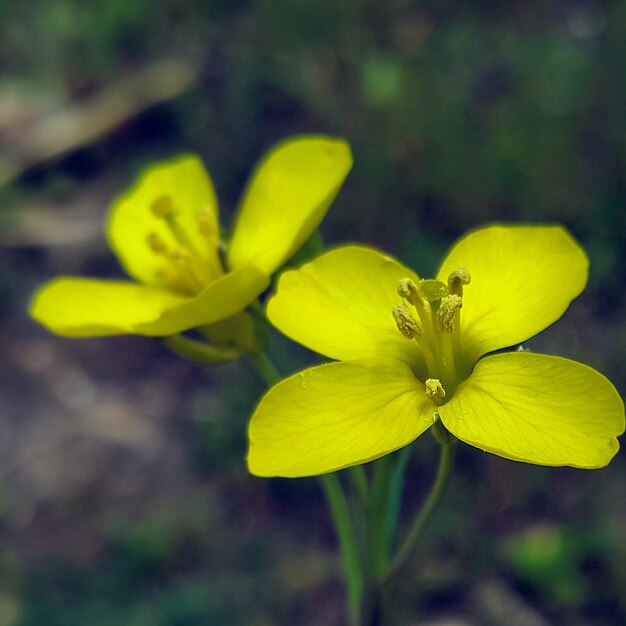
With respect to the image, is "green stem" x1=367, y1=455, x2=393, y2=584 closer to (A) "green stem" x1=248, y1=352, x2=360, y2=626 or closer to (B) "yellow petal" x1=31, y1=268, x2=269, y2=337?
(A) "green stem" x1=248, y1=352, x2=360, y2=626

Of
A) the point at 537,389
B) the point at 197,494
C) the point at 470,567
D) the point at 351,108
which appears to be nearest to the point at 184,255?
the point at 537,389

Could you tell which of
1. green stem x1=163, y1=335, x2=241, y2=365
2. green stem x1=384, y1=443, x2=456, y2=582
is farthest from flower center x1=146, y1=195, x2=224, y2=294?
green stem x1=384, y1=443, x2=456, y2=582

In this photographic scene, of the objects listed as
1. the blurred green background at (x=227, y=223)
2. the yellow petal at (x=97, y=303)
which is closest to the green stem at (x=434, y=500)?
the yellow petal at (x=97, y=303)

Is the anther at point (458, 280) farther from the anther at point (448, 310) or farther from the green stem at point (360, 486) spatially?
the green stem at point (360, 486)

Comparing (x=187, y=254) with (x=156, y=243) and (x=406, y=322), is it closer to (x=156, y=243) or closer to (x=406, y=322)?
(x=156, y=243)

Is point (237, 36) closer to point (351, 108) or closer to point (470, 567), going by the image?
point (351, 108)

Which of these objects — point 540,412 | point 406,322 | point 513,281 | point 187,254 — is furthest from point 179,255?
point 540,412
